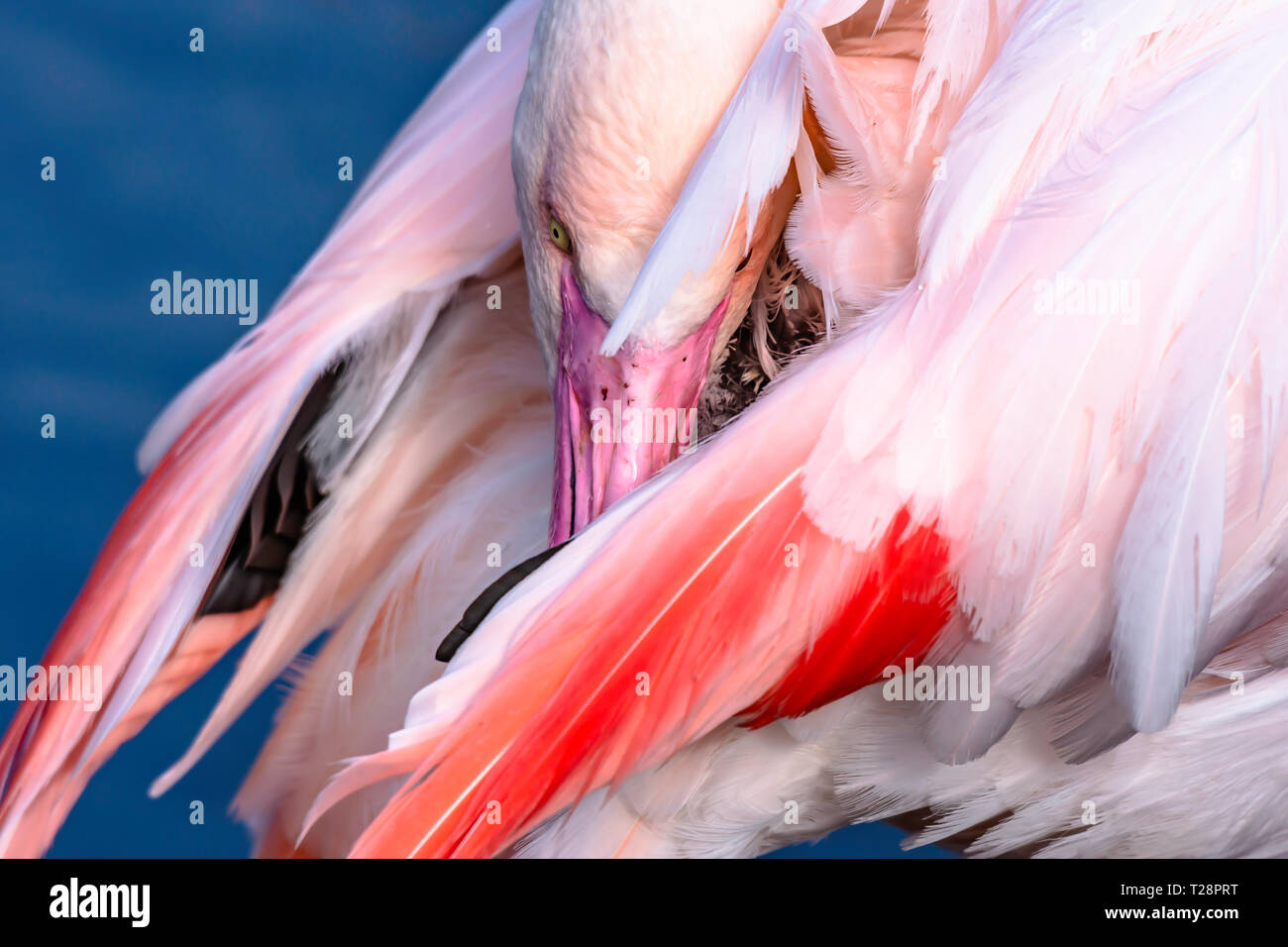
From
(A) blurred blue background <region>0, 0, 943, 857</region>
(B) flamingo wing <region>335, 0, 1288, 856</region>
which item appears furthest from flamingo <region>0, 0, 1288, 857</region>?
(A) blurred blue background <region>0, 0, 943, 857</region>

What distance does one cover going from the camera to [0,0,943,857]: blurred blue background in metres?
1.80

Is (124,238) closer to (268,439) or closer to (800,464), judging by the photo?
(268,439)

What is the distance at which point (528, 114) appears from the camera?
926 millimetres

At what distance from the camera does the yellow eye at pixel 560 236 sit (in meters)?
0.93

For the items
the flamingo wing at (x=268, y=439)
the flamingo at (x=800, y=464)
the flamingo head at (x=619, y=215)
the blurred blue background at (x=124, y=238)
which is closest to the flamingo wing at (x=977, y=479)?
the flamingo at (x=800, y=464)

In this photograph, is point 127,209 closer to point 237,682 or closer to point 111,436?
point 111,436

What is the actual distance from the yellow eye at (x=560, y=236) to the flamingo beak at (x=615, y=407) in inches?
0.6

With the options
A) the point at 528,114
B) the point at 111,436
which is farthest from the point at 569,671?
the point at 111,436

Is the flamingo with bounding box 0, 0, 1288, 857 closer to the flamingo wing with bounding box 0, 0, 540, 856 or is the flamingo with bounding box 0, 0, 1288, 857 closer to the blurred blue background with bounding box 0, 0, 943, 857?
the flamingo wing with bounding box 0, 0, 540, 856

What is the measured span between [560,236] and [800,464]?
0.97 feet

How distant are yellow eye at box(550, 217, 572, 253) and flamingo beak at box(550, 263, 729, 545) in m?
0.02

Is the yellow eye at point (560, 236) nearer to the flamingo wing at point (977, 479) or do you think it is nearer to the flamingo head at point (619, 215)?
the flamingo head at point (619, 215)
